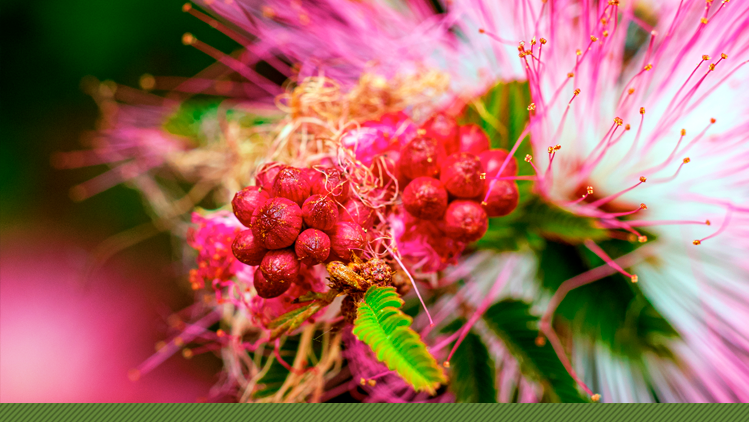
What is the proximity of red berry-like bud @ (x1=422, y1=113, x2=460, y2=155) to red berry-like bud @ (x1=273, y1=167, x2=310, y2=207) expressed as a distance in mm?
156

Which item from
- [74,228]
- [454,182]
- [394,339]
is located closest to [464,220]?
[454,182]

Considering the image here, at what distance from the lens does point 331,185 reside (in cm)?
44

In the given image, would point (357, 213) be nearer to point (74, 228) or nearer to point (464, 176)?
point (464, 176)

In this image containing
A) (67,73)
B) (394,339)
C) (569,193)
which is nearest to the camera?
(394,339)

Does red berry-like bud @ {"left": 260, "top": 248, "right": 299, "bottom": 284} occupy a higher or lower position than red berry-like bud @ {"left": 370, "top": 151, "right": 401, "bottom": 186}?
lower

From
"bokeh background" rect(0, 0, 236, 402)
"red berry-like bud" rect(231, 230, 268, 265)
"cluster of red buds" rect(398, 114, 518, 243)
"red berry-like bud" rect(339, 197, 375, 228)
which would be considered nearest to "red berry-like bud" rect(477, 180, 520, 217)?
"cluster of red buds" rect(398, 114, 518, 243)

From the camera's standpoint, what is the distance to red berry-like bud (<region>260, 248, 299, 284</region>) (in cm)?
41

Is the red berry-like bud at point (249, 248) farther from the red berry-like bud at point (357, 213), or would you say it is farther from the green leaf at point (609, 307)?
the green leaf at point (609, 307)

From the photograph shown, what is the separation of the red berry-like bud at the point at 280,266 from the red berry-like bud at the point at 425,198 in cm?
12

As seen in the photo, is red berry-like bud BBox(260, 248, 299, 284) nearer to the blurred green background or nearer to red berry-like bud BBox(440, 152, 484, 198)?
red berry-like bud BBox(440, 152, 484, 198)

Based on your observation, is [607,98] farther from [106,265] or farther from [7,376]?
[7,376]

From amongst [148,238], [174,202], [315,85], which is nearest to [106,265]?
[148,238]

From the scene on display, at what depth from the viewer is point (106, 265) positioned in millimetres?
1213

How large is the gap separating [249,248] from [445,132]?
0.76 feet
